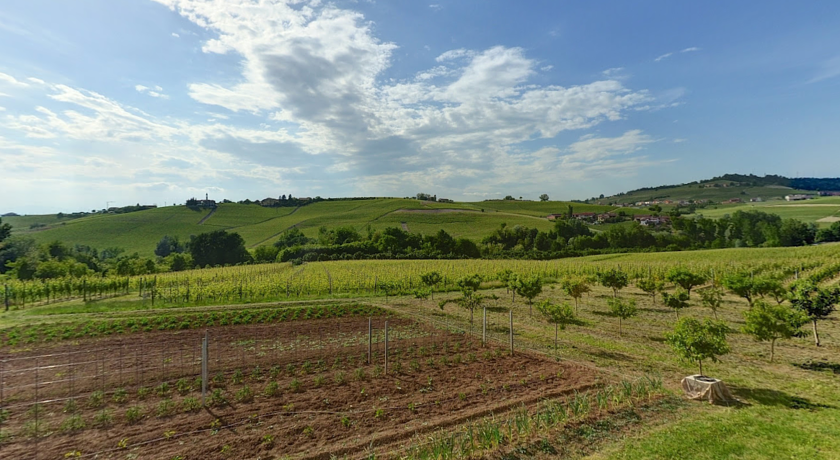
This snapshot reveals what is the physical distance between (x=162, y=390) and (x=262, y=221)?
4553 inches

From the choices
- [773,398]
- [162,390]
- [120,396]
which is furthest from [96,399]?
[773,398]

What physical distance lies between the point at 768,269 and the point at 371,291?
4242 centimetres

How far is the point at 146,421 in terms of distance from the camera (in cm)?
1050

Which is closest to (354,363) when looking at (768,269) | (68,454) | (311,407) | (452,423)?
(311,407)

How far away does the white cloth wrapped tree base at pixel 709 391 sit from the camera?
11727mm

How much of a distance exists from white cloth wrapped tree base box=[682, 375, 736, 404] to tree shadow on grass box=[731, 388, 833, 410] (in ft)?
2.39

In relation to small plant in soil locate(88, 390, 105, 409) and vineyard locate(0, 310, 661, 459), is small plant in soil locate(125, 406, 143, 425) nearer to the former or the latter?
vineyard locate(0, 310, 661, 459)

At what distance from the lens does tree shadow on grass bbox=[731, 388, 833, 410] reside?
37.1 feet

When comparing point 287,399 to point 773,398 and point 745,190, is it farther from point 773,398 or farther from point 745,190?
point 745,190

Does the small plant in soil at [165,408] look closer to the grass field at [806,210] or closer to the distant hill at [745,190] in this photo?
the grass field at [806,210]

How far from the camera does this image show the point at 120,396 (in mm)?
11945

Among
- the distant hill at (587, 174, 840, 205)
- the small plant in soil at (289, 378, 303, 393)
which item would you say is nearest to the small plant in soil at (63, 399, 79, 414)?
the small plant in soil at (289, 378, 303, 393)

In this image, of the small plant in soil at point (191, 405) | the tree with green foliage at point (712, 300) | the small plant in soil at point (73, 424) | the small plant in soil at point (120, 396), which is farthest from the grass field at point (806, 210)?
the small plant in soil at point (73, 424)

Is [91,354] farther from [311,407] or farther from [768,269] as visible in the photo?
[768,269]
